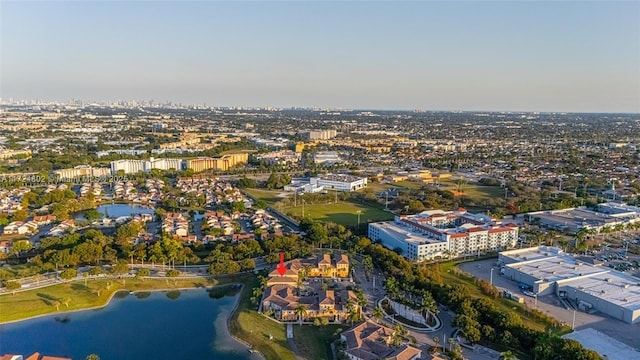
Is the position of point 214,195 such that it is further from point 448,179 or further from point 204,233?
point 448,179

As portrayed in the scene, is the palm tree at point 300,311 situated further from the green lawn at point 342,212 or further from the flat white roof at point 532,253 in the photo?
the green lawn at point 342,212

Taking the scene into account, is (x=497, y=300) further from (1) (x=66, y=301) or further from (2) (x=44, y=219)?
(2) (x=44, y=219)

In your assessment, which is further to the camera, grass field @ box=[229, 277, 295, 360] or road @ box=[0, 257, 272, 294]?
road @ box=[0, 257, 272, 294]

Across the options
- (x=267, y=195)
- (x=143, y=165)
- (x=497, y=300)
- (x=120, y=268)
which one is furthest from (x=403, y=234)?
(x=143, y=165)

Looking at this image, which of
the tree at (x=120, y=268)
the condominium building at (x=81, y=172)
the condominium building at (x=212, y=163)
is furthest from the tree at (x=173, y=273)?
the condominium building at (x=212, y=163)

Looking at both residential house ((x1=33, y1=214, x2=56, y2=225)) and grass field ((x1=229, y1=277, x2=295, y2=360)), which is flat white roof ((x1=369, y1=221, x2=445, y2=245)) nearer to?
grass field ((x1=229, y1=277, x2=295, y2=360))

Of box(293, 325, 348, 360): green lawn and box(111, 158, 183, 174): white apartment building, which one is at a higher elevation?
box(111, 158, 183, 174): white apartment building

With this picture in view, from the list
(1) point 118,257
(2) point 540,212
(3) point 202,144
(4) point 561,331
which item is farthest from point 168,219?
(3) point 202,144

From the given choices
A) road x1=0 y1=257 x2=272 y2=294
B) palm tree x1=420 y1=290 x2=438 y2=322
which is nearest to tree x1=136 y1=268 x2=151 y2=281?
road x1=0 y1=257 x2=272 y2=294
